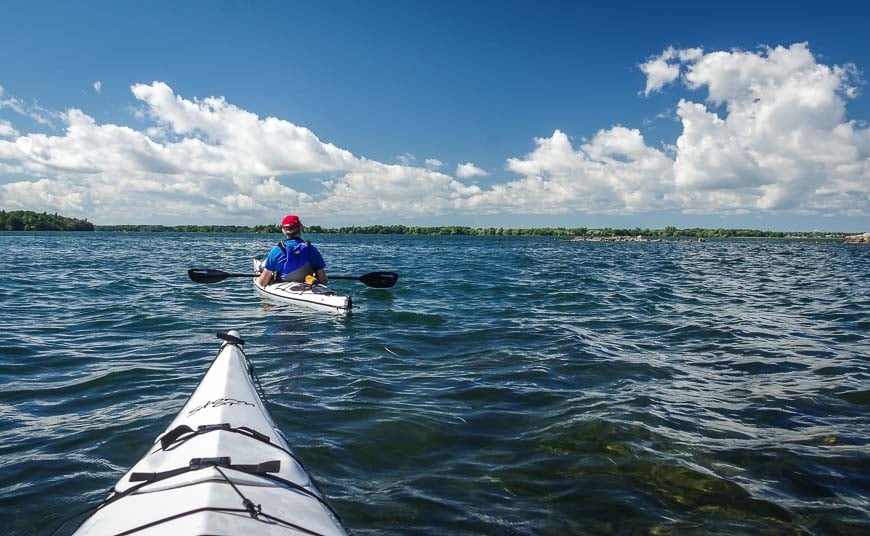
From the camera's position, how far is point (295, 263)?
1300cm

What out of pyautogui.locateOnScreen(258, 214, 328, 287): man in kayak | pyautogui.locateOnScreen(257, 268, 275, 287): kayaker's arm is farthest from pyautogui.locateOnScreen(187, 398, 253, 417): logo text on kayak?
pyautogui.locateOnScreen(257, 268, 275, 287): kayaker's arm

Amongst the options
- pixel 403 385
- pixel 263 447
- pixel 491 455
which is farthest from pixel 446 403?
pixel 263 447

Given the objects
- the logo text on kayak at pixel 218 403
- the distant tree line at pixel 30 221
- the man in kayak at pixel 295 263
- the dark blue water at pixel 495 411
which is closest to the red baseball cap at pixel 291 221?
the man in kayak at pixel 295 263

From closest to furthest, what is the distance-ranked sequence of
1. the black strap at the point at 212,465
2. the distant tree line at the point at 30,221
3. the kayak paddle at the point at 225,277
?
the black strap at the point at 212,465
the kayak paddle at the point at 225,277
the distant tree line at the point at 30,221

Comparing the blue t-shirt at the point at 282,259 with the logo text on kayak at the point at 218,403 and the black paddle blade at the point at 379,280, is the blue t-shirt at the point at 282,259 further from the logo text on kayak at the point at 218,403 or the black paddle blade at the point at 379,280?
the logo text on kayak at the point at 218,403

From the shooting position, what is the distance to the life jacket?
1284 centimetres

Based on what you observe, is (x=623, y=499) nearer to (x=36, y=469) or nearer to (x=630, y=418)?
(x=630, y=418)

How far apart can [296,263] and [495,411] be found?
8.32 metres

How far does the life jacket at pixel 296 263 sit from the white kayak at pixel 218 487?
9060 mm

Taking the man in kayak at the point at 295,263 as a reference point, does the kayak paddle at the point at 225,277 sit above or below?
below

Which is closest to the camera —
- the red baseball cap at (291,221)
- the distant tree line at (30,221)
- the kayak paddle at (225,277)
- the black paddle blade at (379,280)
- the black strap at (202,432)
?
the black strap at (202,432)

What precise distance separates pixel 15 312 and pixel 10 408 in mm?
8281

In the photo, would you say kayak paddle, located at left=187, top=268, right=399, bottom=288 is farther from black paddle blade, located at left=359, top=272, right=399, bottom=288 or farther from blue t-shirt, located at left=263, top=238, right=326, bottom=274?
blue t-shirt, located at left=263, top=238, right=326, bottom=274

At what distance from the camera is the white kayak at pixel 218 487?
7.80ft
